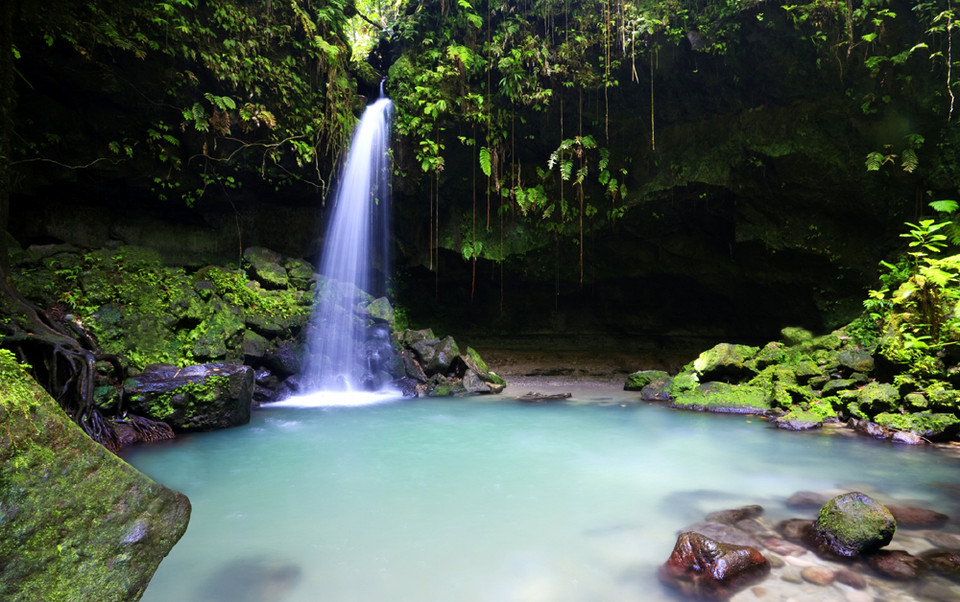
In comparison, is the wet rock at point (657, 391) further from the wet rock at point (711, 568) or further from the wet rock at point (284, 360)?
the wet rock at point (284, 360)

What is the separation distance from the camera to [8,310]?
5535 mm

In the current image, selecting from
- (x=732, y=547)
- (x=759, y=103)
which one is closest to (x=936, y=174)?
(x=759, y=103)

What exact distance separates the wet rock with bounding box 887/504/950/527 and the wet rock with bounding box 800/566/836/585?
1183 mm

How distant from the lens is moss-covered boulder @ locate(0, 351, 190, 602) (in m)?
1.85

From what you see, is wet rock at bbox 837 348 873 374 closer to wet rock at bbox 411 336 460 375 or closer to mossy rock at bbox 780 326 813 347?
mossy rock at bbox 780 326 813 347

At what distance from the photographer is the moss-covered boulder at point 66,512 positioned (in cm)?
185

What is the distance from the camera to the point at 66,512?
2023mm

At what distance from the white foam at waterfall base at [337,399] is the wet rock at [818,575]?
307 inches

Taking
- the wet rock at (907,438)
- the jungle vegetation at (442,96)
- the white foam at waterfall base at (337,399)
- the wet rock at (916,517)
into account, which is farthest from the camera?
the white foam at waterfall base at (337,399)

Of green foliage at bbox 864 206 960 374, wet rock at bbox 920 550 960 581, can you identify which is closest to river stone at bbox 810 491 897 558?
wet rock at bbox 920 550 960 581

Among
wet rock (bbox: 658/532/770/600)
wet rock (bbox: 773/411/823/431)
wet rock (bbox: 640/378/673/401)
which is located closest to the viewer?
wet rock (bbox: 658/532/770/600)

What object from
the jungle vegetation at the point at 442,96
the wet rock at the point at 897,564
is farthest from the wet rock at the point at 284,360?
the wet rock at the point at 897,564

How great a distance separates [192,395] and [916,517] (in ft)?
26.3

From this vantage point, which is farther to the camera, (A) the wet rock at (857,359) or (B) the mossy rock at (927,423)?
(A) the wet rock at (857,359)
